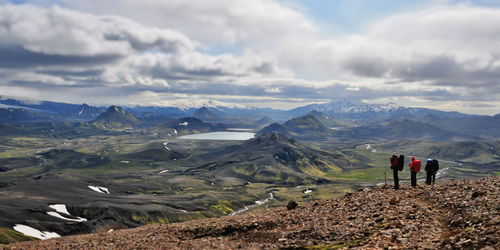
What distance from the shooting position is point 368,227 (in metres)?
27.8

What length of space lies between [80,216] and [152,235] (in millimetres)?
176114

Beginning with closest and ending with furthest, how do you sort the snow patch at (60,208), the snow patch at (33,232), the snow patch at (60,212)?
1. the snow patch at (33,232)
2. the snow patch at (60,212)
3. the snow patch at (60,208)

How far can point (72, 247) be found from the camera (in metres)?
36.7

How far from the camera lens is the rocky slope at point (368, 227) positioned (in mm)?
23156

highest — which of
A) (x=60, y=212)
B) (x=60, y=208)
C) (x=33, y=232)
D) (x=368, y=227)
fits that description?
(x=368, y=227)

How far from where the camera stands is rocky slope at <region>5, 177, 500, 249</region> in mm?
23156

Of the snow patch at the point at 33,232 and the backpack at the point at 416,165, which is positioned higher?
the backpack at the point at 416,165

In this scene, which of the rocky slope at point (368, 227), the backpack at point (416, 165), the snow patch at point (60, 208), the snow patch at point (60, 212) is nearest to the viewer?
the rocky slope at point (368, 227)

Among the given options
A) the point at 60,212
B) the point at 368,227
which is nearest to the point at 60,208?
the point at 60,212

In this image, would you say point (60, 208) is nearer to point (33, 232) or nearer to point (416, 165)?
point (33, 232)

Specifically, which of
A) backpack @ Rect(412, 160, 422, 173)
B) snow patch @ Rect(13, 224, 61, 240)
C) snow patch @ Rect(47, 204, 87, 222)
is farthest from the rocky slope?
snow patch @ Rect(47, 204, 87, 222)

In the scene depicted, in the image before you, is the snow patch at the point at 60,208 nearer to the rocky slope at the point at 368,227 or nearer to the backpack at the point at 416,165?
the rocky slope at the point at 368,227

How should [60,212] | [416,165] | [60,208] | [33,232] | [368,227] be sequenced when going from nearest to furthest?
[368,227], [416,165], [33,232], [60,212], [60,208]

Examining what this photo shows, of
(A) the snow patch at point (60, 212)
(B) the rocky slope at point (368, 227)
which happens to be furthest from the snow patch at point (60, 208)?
(B) the rocky slope at point (368, 227)
